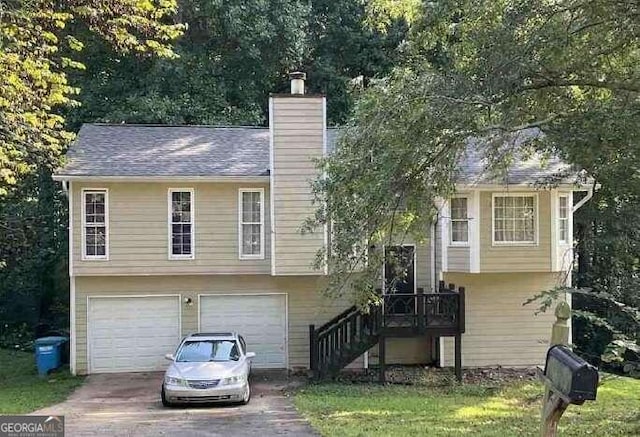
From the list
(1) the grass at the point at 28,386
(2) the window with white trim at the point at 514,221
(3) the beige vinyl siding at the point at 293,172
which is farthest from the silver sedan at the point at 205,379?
(2) the window with white trim at the point at 514,221

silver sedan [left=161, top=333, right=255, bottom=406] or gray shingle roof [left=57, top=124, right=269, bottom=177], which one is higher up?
gray shingle roof [left=57, top=124, right=269, bottom=177]

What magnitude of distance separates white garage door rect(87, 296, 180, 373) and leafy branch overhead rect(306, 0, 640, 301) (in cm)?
734

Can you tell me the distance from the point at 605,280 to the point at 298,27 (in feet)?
45.3

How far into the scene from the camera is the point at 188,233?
17.3 m

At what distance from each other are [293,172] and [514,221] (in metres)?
5.70

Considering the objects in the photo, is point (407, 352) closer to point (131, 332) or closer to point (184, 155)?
point (131, 332)

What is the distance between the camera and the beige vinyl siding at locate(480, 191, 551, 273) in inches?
674

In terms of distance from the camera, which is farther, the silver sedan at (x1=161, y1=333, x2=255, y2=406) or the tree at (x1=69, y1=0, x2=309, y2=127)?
the tree at (x1=69, y1=0, x2=309, y2=127)

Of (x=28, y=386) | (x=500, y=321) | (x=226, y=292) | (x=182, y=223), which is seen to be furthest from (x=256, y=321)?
(x=500, y=321)

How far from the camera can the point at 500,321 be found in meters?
18.2

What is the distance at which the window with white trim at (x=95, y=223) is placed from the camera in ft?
55.5

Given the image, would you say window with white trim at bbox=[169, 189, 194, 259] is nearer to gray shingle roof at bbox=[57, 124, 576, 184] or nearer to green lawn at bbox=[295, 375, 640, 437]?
gray shingle roof at bbox=[57, 124, 576, 184]

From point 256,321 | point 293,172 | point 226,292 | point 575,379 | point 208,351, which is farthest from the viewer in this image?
point 256,321

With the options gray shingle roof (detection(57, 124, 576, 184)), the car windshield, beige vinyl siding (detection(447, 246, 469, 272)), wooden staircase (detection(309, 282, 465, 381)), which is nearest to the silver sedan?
the car windshield
